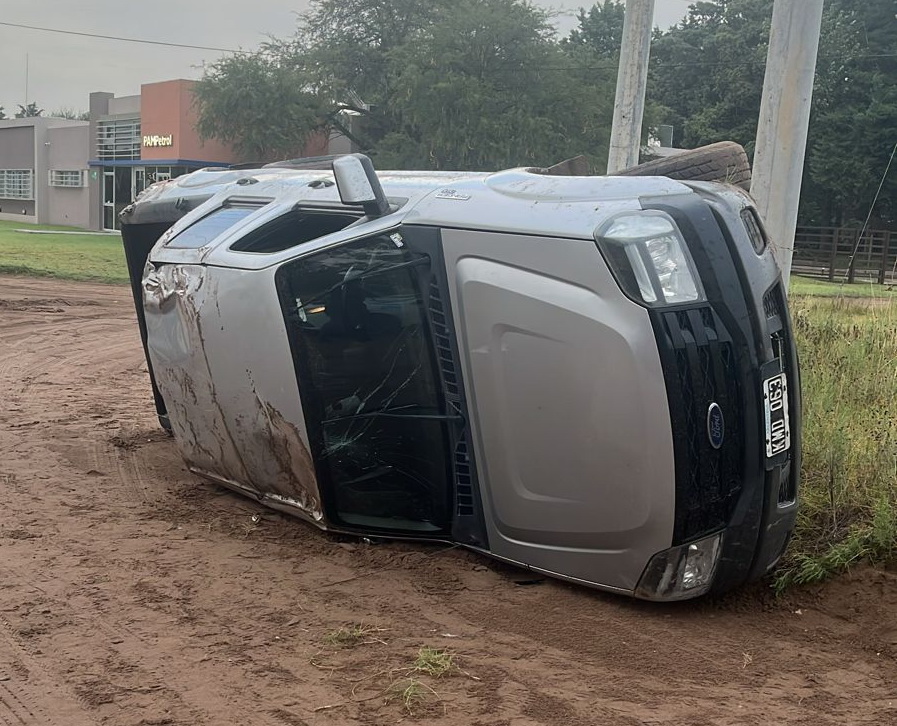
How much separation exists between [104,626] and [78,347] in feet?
25.0

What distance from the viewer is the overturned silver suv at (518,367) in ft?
11.7

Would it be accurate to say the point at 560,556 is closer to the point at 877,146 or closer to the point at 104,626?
the point at 104,626

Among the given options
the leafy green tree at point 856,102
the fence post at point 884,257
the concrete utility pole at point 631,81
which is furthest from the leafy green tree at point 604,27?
the concrete utility pole at point 631,81

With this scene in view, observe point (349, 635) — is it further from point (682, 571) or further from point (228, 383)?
point (228, 383)

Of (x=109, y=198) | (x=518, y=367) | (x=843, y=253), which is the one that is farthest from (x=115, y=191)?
(x=518, y=367)

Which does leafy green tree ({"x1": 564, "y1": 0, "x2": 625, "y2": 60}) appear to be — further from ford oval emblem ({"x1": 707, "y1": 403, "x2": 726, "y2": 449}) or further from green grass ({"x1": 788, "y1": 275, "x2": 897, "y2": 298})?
ford oval emblem ({"x1": 707, "y1": 403, "x2": 726, "y2": 449})

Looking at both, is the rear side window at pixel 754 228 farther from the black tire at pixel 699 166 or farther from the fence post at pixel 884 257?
the fence post at pixel 884 257

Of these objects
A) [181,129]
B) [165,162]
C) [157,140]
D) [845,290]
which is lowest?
[845,290]

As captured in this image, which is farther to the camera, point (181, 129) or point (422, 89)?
point (181, 129)

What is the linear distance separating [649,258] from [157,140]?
41399mm

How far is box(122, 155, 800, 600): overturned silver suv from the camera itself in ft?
11.7

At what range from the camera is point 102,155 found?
154ft

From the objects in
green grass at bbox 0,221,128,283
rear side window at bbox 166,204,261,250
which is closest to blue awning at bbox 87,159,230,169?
green grass at bbox 0,221,128,283

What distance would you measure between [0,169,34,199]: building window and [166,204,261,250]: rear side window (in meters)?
52.9
